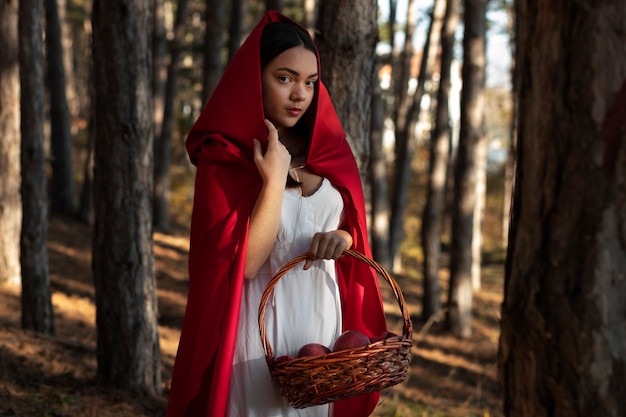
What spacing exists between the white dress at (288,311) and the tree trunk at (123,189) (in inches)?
96.5

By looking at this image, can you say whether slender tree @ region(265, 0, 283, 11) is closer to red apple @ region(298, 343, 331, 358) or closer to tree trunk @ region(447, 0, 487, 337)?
tree trunk @ region(447, 0, 487, 337)

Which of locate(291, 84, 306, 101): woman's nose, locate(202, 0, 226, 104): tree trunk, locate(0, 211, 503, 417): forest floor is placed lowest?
locate(0, 211, 503, 417): forest floor

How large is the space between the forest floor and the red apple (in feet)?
7.32

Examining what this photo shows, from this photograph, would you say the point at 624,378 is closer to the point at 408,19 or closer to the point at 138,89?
the point at 138,89

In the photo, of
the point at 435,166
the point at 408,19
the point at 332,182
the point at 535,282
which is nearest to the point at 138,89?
the point at 332,182

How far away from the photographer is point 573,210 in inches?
79.5

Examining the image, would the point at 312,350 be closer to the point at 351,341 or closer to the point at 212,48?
the point at 351,341

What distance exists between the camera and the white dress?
316 centimetres

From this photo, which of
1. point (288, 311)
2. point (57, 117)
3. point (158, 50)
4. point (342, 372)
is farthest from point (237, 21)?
point (342, 372)

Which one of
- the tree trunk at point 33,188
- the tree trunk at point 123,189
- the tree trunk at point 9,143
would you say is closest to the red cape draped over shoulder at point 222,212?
the tree trunk at point 123,189

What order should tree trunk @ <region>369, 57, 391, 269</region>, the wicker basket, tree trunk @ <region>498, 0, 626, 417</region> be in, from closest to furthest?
tree trunk @ <region>498, 0, 626, 417</region>
the wicker basket
tree trunk @ <region>369, 57, 391, 269</region>

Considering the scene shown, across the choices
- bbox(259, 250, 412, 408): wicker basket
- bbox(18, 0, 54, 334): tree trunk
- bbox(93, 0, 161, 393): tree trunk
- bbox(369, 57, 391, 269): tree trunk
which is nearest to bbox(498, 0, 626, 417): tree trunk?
bbox(259, 250, 412, 408): wicker basket

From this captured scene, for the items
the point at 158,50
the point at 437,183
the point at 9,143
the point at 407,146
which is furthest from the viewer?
the point at 407,146

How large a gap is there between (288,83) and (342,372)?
113 centimetres
